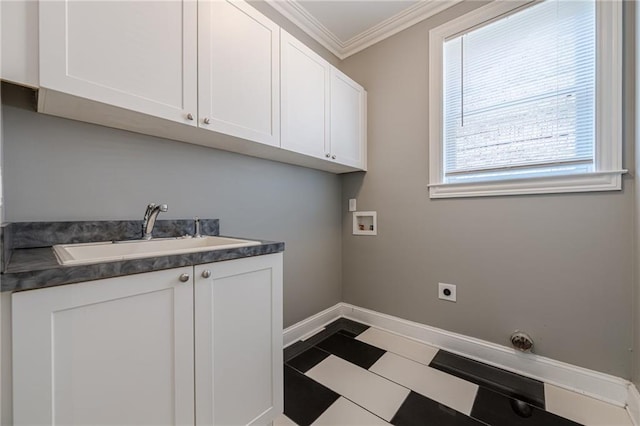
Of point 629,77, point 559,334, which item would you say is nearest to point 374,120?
point 629,77

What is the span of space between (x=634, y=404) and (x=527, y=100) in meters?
1.67

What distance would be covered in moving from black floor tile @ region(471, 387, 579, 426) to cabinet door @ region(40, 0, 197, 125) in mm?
1974

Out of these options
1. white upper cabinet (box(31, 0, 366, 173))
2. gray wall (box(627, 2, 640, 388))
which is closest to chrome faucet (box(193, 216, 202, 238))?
white upper cabinet (box(31, 0, 366, 173))

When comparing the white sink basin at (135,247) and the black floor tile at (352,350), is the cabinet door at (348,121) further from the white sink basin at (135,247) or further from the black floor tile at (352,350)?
the black floor tile at (352,350)

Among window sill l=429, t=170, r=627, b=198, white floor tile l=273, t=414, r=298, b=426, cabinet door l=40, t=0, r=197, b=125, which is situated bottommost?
white floor tile l=273, t=414, r=298, b=426

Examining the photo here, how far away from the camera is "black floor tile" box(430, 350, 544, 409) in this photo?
1365 mm

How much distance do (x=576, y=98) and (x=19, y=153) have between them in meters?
2.68

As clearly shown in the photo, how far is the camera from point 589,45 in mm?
1399

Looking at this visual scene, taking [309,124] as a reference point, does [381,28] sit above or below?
above

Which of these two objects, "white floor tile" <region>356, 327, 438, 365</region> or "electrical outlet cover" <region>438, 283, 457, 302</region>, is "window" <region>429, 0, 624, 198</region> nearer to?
"electrical outlet cover" <region>438, 283, 457, 302</region>

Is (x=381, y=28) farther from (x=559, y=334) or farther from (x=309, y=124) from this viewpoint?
(x=559, y=334)

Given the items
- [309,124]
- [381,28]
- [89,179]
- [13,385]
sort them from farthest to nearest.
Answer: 1. [381,28]
2. [309,124]
3. [89,179]
4. [13,385]

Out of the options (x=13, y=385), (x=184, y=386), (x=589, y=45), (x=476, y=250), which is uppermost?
(x=589, y=45)

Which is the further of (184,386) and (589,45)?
(589,45)
